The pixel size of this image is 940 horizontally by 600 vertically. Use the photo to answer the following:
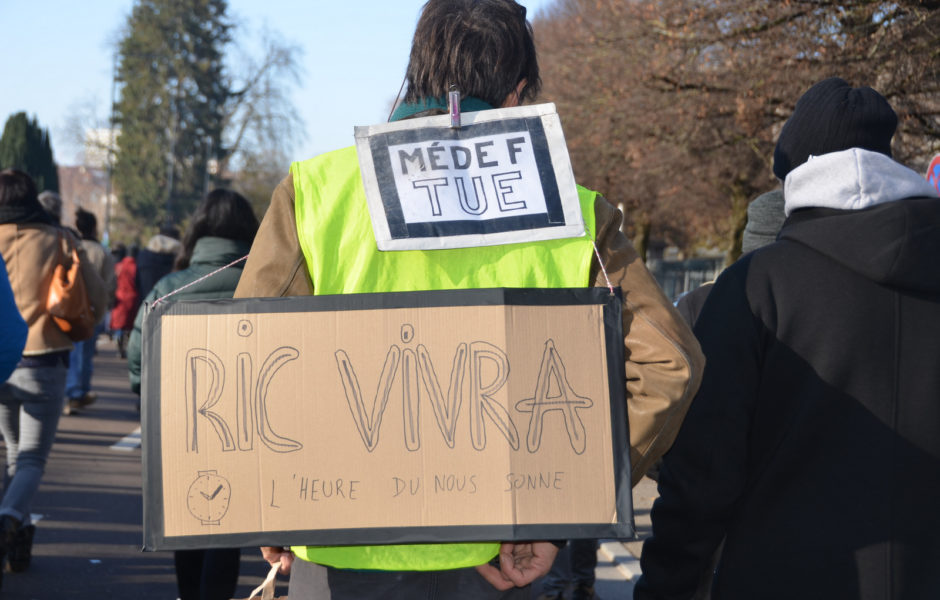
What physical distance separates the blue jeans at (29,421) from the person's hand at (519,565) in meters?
4.03

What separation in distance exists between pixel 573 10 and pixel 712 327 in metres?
35.8

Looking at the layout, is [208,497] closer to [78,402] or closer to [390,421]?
[390,421]

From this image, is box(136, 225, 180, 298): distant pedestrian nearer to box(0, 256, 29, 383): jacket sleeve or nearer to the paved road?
the paved road

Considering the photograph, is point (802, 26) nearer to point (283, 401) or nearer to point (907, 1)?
point (907, 1)

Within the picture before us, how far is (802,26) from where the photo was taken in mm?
11883

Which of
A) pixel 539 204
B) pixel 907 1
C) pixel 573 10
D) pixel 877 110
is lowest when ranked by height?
pixel 539 204

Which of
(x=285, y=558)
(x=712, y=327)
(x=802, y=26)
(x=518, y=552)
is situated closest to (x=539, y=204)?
(x=712, y=327)

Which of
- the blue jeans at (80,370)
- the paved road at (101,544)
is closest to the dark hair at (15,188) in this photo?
the paved road at (101,544)

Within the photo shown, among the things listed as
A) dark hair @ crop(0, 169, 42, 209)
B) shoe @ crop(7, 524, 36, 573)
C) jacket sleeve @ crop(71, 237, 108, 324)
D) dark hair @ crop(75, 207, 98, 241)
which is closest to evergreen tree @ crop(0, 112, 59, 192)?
dark hair @ crop(75, 207, 98, 241)

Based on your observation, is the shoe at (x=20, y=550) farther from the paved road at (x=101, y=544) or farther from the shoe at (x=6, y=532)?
the shoe at (x=6, y=532)

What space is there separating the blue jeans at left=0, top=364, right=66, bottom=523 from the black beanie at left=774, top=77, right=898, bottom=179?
4.42m

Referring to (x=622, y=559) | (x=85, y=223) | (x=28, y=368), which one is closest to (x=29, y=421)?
(x=28, y=368)

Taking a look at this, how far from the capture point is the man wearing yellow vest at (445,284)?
2.04 m

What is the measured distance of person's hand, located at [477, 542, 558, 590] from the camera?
7.01ft
